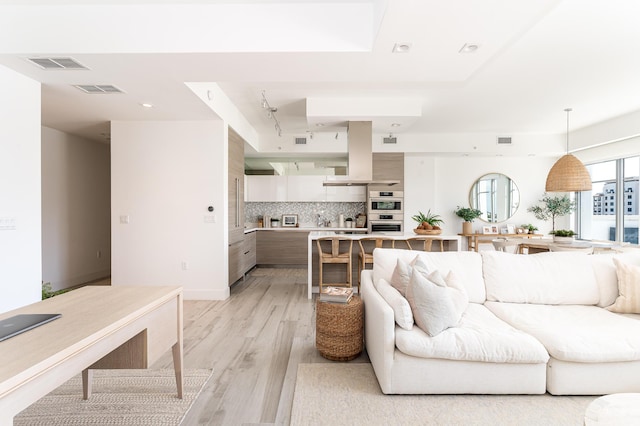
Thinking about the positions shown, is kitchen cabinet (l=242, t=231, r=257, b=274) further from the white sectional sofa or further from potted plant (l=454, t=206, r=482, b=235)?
potted plant (l=454, t=206, r=482, b=235)

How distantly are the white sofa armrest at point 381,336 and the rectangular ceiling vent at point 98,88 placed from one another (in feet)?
10.7

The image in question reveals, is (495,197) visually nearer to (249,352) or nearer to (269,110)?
(269,110)

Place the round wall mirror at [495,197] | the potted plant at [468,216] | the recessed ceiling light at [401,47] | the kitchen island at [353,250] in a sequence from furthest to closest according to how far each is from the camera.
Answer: the round wall mirror at [495,197] → the potted plant at [468,216] → the kitchen island at [353,250] → the recessed ceiling light at [401,47]

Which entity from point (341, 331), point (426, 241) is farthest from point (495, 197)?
point (341, 331)

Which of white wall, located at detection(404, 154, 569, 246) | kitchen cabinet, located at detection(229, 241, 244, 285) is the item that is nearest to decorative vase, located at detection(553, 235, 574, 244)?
white wall, located at detection(404, 154, 569, 246)

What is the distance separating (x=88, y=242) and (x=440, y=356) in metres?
6.42

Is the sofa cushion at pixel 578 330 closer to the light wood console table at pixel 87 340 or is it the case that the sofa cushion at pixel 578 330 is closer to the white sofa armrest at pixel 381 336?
Answer: the white sofa armrest at pixel 381 336

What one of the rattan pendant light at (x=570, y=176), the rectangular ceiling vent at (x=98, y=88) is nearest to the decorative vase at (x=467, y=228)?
the rattan pendant light at (x=570, y=176)

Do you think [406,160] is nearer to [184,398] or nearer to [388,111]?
[388,111]

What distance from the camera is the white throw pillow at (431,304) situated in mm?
2190

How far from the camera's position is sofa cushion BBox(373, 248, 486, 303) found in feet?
9.52

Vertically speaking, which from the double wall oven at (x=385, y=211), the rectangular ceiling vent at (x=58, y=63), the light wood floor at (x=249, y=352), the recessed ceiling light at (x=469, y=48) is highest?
the recessed ceiling light at (x=469, y=48)

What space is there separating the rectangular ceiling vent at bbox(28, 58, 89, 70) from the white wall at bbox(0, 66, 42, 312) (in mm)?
366

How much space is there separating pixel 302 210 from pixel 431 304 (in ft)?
18.7
